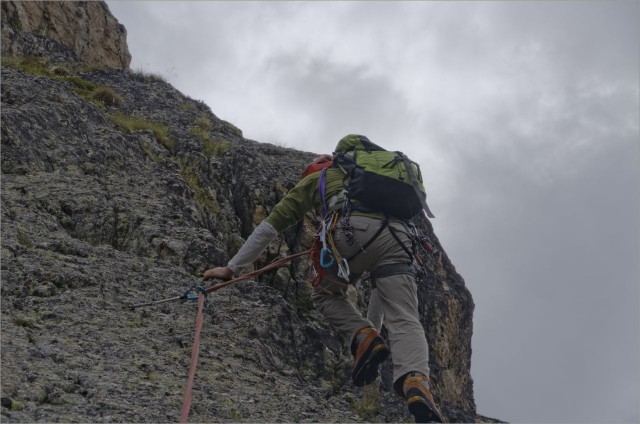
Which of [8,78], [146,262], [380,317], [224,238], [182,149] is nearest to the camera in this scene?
[380,317]

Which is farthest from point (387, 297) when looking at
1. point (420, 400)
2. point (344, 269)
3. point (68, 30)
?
point (68, 30)

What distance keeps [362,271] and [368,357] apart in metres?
0.85

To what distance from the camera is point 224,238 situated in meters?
11.2

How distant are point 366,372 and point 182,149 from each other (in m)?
8.39

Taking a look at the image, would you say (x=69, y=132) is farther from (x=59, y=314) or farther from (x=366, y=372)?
(x=366, y=372)

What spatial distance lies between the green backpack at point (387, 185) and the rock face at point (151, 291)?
1.06 meters

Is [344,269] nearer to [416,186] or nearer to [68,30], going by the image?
[416,186]

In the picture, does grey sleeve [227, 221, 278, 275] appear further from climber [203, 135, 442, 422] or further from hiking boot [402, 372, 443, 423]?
hiking boot [402, 372, 443, 423]

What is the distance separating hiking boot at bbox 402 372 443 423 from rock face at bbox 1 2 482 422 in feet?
3.93

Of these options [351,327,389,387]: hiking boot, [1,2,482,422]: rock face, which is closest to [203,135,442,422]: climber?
[351,327,389,387]: hiking boot

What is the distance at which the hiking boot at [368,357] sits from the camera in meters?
6.59

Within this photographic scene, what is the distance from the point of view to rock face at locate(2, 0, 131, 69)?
64.8 ft

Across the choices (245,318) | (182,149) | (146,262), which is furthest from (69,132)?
(245,318)

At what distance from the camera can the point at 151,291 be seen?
26.5ft
